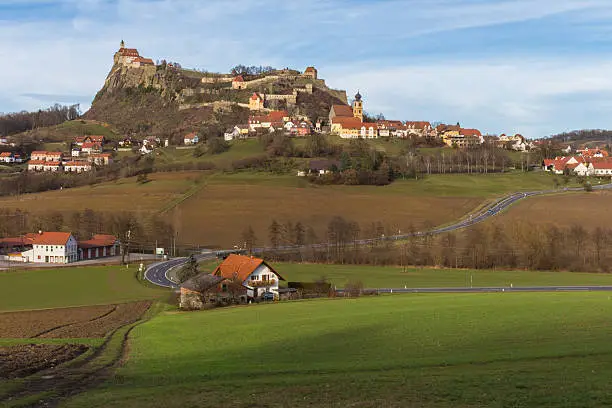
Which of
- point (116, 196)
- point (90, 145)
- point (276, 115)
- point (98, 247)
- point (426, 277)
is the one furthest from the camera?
point (276, 115)

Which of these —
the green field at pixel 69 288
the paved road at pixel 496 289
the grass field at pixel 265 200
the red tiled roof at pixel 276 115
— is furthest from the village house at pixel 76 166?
the paved road at pixel 496 289

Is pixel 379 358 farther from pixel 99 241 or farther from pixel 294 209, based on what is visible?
pixel 294 209

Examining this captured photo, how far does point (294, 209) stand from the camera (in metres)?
89.8

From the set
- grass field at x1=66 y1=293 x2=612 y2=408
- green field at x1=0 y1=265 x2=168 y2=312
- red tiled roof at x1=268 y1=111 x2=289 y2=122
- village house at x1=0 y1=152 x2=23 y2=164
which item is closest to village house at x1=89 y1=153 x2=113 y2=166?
village house at x1=0 y1=152 x2=23 y2=164

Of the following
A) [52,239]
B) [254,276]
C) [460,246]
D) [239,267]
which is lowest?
[254,276]

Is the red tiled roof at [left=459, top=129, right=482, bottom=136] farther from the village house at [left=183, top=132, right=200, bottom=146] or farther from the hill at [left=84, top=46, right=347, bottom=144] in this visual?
the village house at [left=183, top=132, right=200, bottom=146]

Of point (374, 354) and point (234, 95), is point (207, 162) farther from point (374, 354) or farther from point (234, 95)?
point (374, 354)

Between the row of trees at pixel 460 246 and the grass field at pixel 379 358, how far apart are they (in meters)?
26.8

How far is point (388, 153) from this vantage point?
134 metres

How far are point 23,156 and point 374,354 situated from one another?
153 meters

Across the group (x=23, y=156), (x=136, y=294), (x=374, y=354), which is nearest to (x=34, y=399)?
(x=374, y=354)

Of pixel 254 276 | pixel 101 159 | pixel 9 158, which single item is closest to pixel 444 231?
pixel 254 276

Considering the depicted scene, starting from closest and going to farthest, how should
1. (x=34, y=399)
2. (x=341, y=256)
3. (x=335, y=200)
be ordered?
(x=34, y=399)
(x=341, y=256)
(x=335, y=200)

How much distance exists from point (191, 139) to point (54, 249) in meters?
87.7
